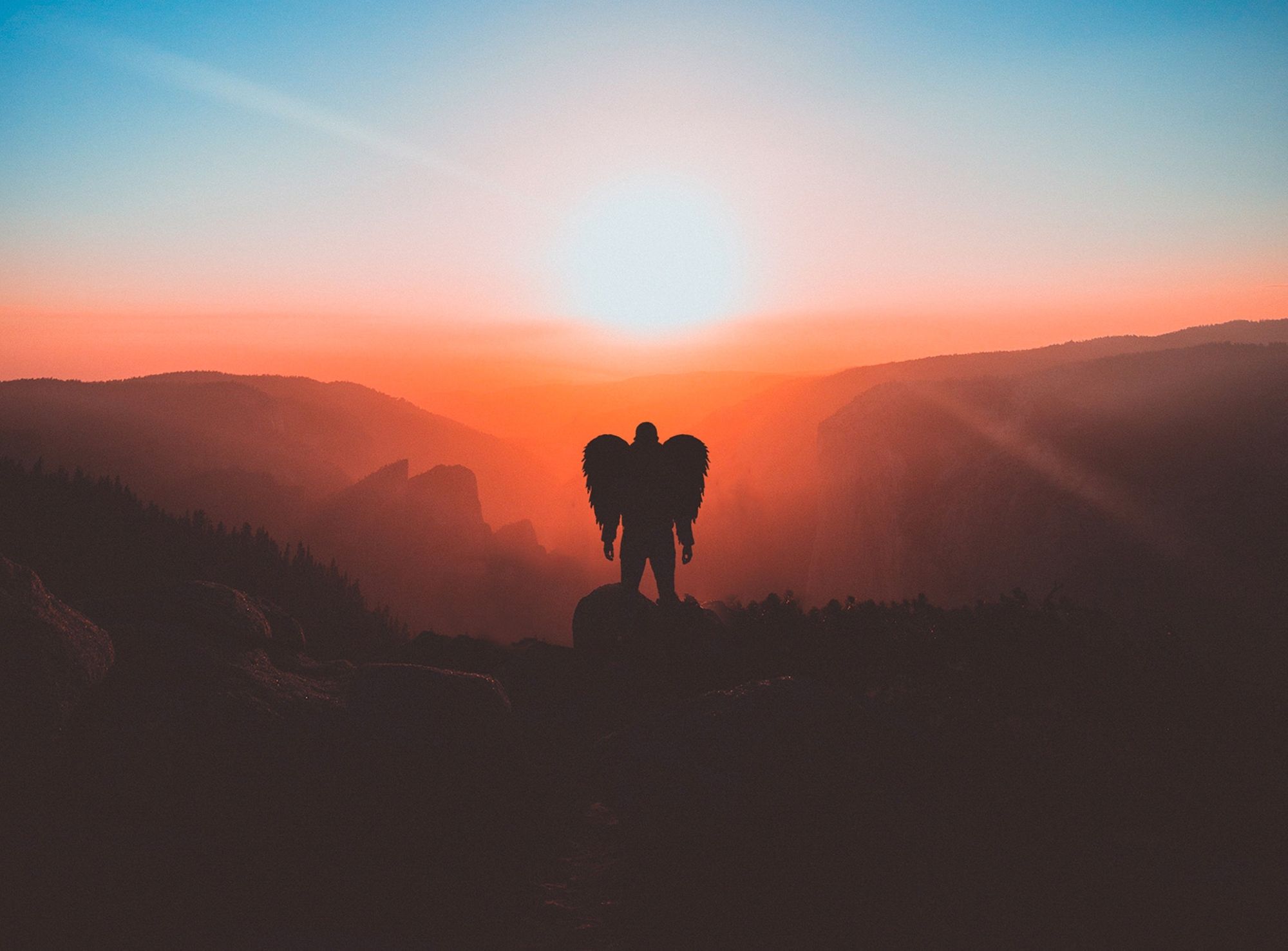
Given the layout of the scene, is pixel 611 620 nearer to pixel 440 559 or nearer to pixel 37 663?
pixel 37 663

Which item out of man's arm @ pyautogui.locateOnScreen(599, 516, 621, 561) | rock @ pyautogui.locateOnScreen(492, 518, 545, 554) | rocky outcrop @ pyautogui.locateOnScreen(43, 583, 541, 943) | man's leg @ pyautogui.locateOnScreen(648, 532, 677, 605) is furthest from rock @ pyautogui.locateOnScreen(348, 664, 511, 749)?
rock @ pyautogui.locateOnScreen(492, 518, 545, 554)

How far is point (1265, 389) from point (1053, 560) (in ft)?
41.9

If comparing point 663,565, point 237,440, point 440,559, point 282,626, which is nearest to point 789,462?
point 440,559

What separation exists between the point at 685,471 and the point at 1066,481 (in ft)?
Answer: 108

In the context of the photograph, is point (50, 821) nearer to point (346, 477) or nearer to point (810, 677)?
point (810, 677)

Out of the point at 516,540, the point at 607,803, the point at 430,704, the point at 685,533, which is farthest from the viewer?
the point at 516,540

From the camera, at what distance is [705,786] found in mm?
6824

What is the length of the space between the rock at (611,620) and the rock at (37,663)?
6847 mm

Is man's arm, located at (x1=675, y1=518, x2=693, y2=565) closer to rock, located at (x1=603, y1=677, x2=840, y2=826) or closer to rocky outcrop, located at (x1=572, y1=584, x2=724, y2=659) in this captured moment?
rocky outcrop, located at (x1=572, y1=584, x2=724, y2=659)

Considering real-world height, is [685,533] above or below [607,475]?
below

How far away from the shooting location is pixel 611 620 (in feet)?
39.7

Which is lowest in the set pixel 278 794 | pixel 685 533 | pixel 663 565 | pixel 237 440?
pixel 278 794

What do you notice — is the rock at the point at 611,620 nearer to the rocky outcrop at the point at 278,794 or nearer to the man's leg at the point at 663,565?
the man's leg at the point at 663,565

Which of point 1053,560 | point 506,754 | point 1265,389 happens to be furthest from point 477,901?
point 1265,389
